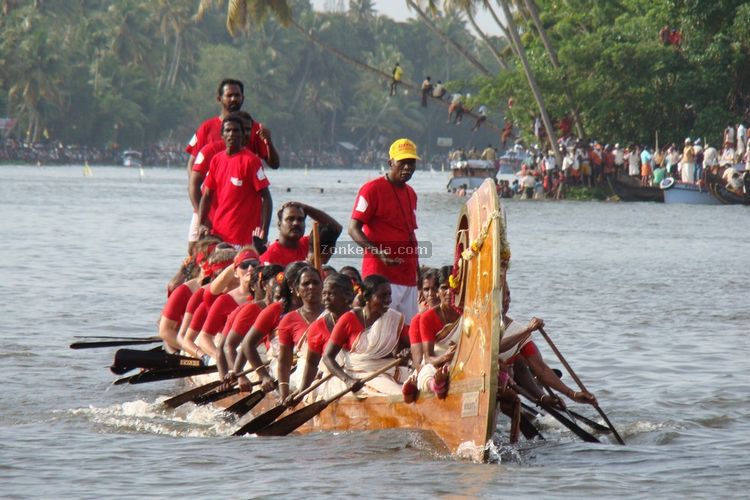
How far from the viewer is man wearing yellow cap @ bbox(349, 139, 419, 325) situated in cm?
1136

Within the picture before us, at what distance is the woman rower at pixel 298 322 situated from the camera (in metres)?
10.8

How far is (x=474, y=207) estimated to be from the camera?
9531mm

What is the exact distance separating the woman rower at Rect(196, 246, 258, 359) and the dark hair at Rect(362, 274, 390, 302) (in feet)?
6.16

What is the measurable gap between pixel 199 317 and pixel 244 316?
122cm

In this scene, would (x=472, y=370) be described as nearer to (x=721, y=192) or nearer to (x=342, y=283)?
(x=342, y=283)

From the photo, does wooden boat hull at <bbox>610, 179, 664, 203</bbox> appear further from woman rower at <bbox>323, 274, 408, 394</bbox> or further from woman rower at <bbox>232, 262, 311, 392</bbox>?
woman rower at <bbox>323, 274, 408, 394</bbox>

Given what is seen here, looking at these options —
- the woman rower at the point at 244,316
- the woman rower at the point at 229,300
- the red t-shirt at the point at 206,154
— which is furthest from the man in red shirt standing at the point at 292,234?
the red t-shirt at the point at 206,154

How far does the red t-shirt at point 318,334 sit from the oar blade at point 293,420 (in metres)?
0.39

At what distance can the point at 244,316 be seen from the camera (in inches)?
456

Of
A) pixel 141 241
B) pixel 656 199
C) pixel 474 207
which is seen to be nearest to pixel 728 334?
pixel 474 207


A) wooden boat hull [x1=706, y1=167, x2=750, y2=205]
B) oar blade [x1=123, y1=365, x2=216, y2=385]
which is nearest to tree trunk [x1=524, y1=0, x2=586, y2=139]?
wooden boat hull [x1=706, y1=167, x2=750, y2=205]

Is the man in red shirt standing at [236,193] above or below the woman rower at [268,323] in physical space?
above

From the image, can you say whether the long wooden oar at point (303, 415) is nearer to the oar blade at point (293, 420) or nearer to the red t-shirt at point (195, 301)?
the oar blade at point (293, 420)

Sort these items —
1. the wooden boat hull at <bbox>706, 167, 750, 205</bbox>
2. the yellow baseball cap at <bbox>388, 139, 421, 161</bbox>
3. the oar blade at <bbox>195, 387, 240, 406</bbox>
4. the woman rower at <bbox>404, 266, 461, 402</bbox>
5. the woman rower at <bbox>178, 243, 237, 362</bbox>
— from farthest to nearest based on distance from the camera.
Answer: the wooden boat hull at <bbox>706, 167, 750, 205</bbox>
the woman rower at <bbox>178, 243, 237, 362</bbox>
the oar blade at <bbox>195, 387, 240, 406</bbox>
the yellow baseball cap at <bbox>388, 139, 421, 161</bbox>
the woman rower at <bbox>404, 266, 461, 402</bbox>
